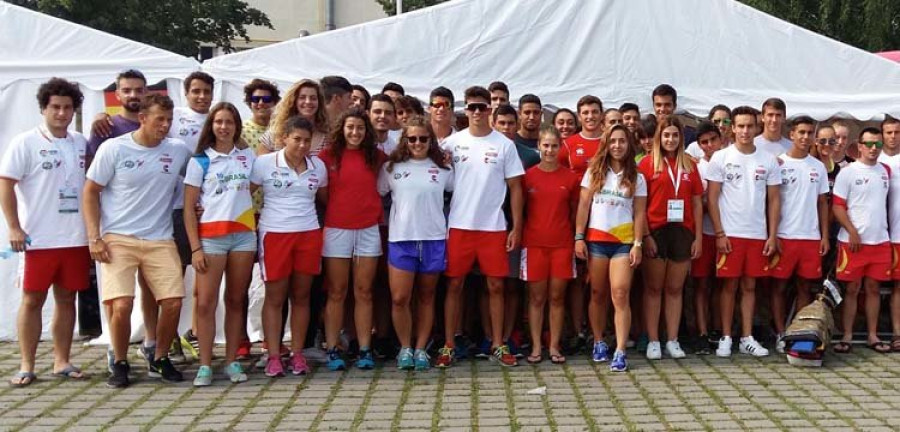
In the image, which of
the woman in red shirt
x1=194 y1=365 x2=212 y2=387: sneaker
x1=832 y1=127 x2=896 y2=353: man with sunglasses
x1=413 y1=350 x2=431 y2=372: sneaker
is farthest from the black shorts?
x1=194 y1=365 x2=212 y2=387: sneaker

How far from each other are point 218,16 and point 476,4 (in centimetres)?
1162

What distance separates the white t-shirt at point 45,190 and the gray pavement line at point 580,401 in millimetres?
3127

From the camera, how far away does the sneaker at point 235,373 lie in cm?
522

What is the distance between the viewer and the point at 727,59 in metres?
7.36

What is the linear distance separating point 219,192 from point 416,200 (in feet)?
3.95

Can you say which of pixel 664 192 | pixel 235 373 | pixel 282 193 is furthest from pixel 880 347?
pixel 235 373

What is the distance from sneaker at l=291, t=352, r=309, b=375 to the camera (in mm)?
5422

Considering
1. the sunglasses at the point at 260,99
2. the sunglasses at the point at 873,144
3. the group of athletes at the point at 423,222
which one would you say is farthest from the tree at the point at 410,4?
the sunglasses at the point at 873,144

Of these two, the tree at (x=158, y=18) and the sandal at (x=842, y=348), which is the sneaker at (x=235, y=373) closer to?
the sandal at (x=842, y=348)

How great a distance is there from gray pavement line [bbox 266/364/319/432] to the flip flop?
1.67 m

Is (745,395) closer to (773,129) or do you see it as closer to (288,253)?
(773,129)

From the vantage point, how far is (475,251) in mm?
5523

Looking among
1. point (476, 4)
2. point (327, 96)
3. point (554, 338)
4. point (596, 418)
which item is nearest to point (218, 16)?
point (476, 4)

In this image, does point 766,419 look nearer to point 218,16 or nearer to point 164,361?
point 164,361
